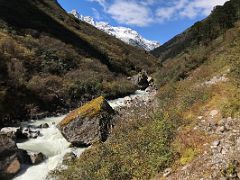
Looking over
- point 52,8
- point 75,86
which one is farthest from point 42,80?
point 52,8

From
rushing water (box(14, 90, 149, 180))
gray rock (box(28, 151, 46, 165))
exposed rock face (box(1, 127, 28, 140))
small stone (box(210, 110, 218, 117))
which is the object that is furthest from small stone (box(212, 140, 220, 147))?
exposed rock face (box(1, 127, 28, 140))

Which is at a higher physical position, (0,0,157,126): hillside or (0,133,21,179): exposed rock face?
(0,0,157,126): hillside

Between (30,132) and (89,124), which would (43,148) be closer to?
(30,132)

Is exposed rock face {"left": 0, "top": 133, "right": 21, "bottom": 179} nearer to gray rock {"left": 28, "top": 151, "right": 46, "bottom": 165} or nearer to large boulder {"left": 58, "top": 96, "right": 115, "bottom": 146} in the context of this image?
gray rock {"left": 28, "top": 151, "right": 46, "bottom": 165}

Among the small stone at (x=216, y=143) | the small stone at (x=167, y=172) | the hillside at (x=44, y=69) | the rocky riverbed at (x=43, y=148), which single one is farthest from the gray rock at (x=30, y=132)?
the small stone at (x=216, y=143)

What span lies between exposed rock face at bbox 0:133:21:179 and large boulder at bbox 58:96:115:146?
4.29 metres

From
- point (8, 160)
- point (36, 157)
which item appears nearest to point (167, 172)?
point (8, 160)

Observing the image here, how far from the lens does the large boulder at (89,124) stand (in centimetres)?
2713

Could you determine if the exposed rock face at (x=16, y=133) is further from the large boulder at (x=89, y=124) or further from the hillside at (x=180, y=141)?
the hillside at (x=180, y=141)

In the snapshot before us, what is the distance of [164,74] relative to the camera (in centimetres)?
4872

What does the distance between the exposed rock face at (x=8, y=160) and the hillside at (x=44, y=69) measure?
40.6 ft

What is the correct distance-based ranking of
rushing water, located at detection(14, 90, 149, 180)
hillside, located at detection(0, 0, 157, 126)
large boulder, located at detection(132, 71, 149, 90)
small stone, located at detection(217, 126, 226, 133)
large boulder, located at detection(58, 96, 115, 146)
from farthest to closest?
large boulder, located at detection(132, 71, 149, 90) < hillside, located at detection(0, 0, 157, 126) < large boulder, located at detection(58, 96, 115, 146) < rushing water, located at detection(14, 90, 149, 180) < small stone, located at detection(217, 126, 226, 133)

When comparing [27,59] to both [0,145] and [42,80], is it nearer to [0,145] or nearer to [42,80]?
[42,80]

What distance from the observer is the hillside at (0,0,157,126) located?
44656 millimetres
